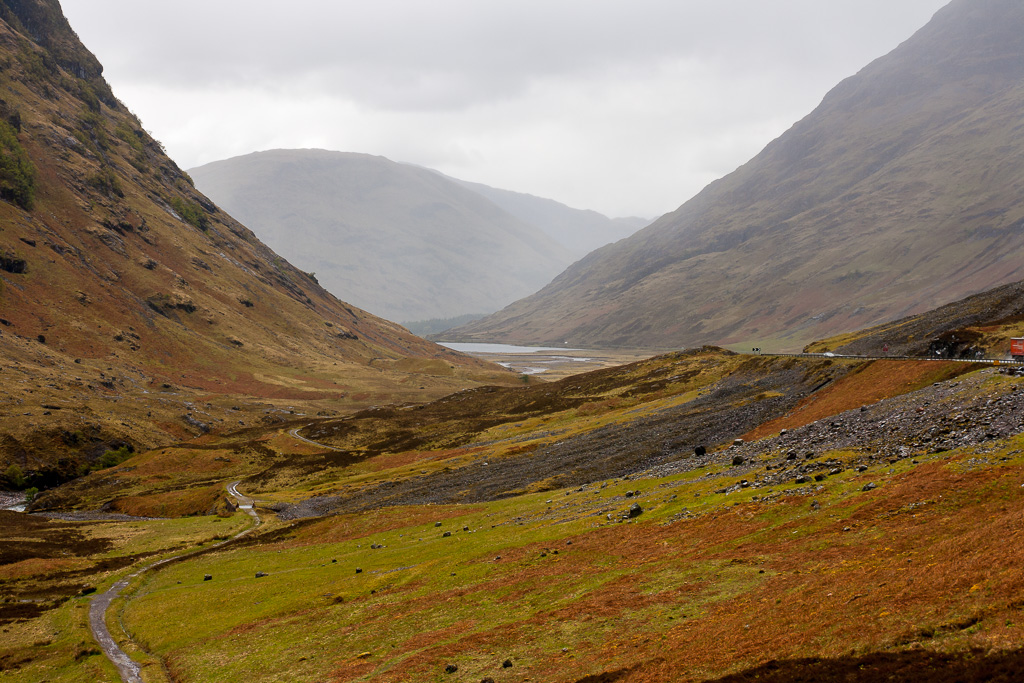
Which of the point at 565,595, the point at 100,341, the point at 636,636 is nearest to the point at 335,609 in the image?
the point at 565,595

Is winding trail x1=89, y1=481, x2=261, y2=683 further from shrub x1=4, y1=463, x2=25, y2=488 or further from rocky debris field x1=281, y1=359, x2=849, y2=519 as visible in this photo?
shrub x1=4, y1=463, x2=25, y2=488

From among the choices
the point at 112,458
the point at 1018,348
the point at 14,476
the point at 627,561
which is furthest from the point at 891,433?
the point at 14,476

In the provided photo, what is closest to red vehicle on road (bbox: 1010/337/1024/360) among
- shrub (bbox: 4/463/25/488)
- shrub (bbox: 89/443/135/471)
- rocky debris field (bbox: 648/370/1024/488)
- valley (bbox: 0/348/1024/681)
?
valley (bbox: 0/348/1024/681)

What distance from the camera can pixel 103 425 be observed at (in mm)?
138625

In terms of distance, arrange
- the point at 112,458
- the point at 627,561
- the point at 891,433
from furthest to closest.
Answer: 1. the point at 112,458
2. the point at 891,433
3. the point at 627,561

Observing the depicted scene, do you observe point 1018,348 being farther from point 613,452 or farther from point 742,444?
point 613,452

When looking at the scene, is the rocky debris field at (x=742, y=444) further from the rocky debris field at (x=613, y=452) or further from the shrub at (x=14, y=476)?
the shrub at (x=14, y=476)

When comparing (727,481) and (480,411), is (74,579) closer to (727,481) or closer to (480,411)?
(727,481)

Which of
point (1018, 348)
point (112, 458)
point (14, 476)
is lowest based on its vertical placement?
point (1018, 348)

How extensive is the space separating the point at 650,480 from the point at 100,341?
193662 millimetres

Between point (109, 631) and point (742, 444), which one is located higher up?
point (109, 631)

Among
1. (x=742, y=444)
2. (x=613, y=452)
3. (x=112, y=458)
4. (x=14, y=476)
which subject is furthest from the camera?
(x=112, y=458)

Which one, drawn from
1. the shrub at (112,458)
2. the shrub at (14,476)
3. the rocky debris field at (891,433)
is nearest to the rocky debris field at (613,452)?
the rocky debris field at (891,433)

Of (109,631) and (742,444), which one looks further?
(742,444)
